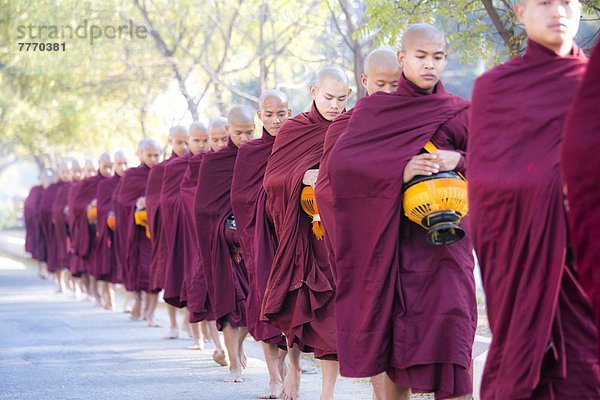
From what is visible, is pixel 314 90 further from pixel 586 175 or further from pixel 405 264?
pixel 586 175

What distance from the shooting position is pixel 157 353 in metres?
10.4

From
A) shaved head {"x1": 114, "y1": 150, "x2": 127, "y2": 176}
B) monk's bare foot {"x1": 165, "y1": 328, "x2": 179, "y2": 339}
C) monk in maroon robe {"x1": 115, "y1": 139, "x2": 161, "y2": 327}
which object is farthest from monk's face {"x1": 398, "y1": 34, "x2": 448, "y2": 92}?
shaved head {"x1": 114, "y1": 150, "x2": 127, "y2": 176}

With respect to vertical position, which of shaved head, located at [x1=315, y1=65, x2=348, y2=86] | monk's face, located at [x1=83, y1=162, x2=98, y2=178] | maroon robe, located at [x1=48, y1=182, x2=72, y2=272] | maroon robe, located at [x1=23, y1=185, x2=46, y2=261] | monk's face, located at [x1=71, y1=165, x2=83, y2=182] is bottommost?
maroon robe, located at [x1=23, y1=185, x2=46, y2=261]

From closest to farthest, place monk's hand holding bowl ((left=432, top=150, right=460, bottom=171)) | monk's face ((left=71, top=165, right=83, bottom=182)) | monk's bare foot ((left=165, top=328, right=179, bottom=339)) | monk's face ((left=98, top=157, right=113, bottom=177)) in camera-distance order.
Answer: monk's hand holding bowl ((left=432, top=150, right=460, bottom=171)), monk's bare foot ((left=165, top=328, right=179, bottom=339)), monk's face ((left=98, top=157, right=113, bottom=177)), monk's face ((left=71, top=165, right=83, bottom=182))

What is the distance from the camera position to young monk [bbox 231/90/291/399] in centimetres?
769

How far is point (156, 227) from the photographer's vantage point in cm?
1160

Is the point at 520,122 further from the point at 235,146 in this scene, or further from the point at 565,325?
the point at 235,146

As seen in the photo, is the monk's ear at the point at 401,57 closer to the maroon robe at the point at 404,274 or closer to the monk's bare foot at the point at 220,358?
the maroon robe at the point at 404,274

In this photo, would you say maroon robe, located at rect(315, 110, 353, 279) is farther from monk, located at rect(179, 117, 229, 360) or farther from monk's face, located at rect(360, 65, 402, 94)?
monk, located at rect(179, 117, 229, 360)

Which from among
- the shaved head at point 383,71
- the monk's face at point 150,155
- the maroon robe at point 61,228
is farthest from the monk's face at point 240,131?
the maroon robe at point 61,228

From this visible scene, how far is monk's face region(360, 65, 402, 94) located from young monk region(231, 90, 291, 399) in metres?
1.80

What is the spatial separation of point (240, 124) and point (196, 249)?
149 centimetres

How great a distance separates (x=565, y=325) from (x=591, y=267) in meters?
0.82

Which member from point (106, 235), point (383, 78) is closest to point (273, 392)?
point (383, 78)
